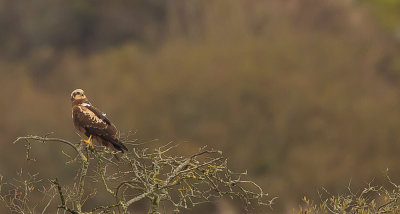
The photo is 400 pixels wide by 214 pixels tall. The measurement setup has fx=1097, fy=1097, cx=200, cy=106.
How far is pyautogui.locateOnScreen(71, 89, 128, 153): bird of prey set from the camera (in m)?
14.6

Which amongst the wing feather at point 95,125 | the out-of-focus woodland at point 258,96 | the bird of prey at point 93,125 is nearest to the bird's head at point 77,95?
the bird of prey at point 93,125

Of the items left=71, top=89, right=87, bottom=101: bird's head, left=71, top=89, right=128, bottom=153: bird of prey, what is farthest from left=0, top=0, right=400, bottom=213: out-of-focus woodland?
left=71, top=89, right=128, bottom=153: bird of prey

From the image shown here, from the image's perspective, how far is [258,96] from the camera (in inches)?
1847

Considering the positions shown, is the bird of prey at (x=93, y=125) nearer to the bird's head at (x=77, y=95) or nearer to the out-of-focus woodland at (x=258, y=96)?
the bird's head at (x=77, y=95)

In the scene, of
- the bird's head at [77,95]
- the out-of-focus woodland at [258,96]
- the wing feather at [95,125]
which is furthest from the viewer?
the out-of-focus woodland at [258,96]

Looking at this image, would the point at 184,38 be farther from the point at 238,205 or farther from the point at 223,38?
the point at 238,205

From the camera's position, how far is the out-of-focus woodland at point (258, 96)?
43.1 m

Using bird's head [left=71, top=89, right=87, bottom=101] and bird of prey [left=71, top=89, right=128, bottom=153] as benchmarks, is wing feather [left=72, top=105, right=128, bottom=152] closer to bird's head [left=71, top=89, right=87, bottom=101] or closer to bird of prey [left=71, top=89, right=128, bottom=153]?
bird of prey [left=71, top=89, right=128, bottom=153]

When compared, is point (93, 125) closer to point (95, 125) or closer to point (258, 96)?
point (95, 125)

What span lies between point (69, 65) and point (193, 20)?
28.3 ft

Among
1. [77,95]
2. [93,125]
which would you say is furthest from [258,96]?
[93,125]

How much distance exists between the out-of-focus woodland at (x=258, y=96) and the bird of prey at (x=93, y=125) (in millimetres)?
22525

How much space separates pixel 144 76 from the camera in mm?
53938

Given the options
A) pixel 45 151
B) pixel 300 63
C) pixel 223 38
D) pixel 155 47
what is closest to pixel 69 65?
pixel 155 47
